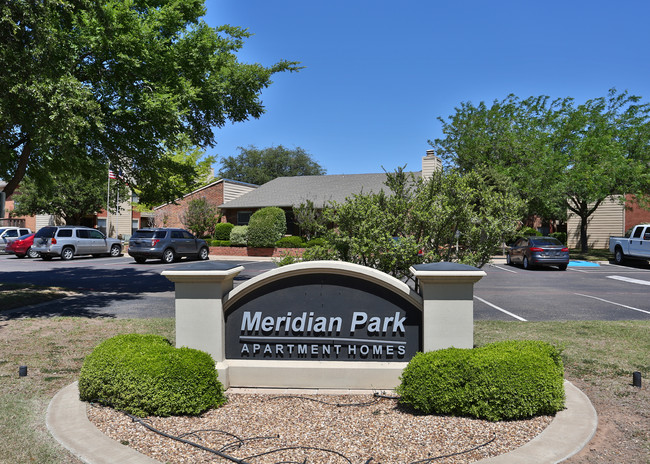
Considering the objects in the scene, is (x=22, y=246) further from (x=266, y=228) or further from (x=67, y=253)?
(x=266, y=228)

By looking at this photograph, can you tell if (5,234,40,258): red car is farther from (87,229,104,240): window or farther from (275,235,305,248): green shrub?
(275,235,305,248): green shrub

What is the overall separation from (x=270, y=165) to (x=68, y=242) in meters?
44.7

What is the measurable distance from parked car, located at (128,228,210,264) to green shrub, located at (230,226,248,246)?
4.12m

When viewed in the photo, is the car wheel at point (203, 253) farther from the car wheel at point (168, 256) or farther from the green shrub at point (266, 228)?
the green shrub at point (266, 228)

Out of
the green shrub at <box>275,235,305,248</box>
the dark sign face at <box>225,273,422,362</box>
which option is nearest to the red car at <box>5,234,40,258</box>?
the green shrub at <box>275,235,305,248</box>

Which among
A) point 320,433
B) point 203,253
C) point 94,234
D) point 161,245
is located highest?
point 94,234

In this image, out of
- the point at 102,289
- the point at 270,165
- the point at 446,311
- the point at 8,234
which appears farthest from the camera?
the point at 270,165

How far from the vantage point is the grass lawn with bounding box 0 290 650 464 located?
4145 millimetres

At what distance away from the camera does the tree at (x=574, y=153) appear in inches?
1080

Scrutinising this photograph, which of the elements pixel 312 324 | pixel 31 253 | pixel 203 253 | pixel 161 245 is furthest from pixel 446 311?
pixel 31 253

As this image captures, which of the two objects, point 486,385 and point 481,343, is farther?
point 481,343

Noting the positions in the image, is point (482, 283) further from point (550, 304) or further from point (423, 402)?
point (423, 402)

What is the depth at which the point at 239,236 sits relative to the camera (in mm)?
31859

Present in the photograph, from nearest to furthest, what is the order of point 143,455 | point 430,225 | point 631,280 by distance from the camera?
point 143,455 < point 430,225 < point 631,280
